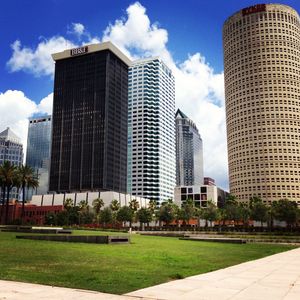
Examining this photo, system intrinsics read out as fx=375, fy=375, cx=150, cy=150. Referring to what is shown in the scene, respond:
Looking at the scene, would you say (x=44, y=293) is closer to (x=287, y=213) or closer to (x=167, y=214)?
(x=287, y=213)

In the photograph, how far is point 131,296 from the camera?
10922 mm

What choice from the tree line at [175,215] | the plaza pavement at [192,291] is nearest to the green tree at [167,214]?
the tree line at [175,215]

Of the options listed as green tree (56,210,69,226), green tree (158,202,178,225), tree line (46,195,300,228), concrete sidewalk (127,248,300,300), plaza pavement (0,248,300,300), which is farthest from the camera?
green tree (158,202,178,225)

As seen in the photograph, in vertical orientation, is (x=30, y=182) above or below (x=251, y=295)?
above

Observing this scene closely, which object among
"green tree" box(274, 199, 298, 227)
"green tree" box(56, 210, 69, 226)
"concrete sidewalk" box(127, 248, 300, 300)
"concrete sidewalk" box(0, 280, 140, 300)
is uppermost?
"green tree" box(274, 199, 298, 227)

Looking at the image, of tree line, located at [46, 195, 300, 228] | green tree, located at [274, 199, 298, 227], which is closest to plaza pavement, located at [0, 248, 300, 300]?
green tree, located at [274, 199, 298, 227]

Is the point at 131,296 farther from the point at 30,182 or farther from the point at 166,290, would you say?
the point at 30,182

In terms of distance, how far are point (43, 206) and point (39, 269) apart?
597 ft

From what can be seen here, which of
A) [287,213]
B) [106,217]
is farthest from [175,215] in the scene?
[287,213]

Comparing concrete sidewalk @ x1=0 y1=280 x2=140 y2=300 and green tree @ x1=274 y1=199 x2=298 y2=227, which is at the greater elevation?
green tree @ x1=274 y1=199 x2=298 y2=227

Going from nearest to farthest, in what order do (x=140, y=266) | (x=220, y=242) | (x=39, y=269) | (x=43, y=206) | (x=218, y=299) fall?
(x=218, y=299) → (x=39, y=269) → (x=140, y=266) → (x=220, y=242) → (x=43, y=206)

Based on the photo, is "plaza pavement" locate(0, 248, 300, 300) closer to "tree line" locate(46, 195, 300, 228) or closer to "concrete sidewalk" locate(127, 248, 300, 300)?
"concrete sidewalk" locate(127, 248, 300, 300)

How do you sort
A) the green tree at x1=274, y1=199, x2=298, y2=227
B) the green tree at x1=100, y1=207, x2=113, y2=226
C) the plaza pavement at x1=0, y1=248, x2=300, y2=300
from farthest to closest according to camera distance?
the green tree at x1=100, y1=207, x2=113, y2=226, the green tree at x1=274, y1=199, x2=298, y2=227, the plaza pavement at x1=0, y1=248, x2=300, y2=300

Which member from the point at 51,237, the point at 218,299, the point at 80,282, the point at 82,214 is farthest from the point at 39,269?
the point at 82,214
